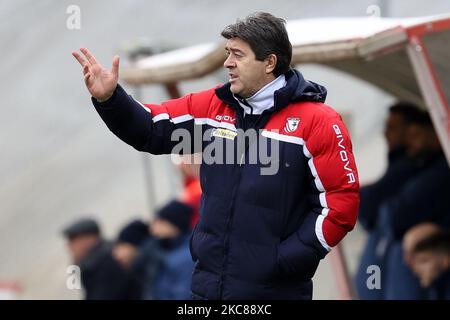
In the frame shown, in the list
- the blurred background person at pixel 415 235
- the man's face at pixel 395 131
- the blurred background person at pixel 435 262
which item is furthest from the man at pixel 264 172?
the man's face at pixel 395 131

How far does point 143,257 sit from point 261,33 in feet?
12.4

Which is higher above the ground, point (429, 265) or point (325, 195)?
point (325, 195)

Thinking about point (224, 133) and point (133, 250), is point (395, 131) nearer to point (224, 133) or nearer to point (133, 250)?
point (133, 250)

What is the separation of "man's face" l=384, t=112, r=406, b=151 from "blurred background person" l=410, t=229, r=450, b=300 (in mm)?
1063

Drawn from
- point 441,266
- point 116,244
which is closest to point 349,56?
point 441,266

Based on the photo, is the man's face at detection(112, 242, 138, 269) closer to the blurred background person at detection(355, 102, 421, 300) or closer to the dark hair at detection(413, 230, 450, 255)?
the blurred background person at detection(355, 102, 421, 300)

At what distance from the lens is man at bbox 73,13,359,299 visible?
398 centimetres

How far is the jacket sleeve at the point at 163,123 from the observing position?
13.3 ft

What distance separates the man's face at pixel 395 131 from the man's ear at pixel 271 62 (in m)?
3.27

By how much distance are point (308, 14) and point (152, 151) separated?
889 cm

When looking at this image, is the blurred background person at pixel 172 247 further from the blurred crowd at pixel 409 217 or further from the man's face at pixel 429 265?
the man's face at pixel 429 265

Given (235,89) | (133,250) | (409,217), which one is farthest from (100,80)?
(133,250)

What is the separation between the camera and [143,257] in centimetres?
755

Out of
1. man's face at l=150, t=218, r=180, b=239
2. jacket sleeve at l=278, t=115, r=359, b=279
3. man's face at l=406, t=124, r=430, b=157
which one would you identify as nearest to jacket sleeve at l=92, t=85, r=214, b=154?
jacket sleeve at l=278, t=115, r=359, b=279
